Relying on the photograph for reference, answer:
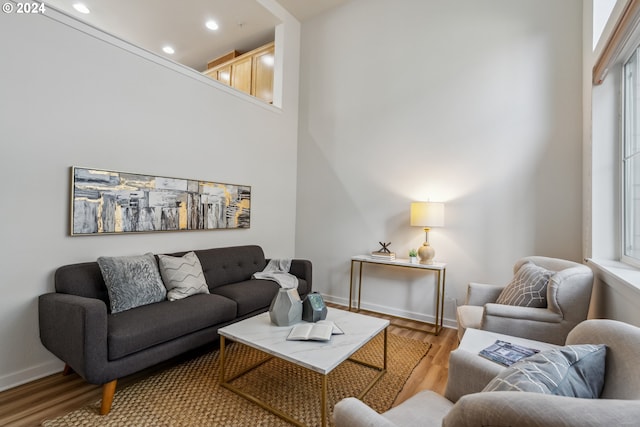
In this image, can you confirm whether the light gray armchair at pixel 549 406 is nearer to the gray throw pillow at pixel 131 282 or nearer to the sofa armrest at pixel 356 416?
the sofa armrest at pixel 356 416

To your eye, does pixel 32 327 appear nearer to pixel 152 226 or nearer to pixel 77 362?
pixel 77 362

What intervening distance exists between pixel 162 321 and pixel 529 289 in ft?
8.27

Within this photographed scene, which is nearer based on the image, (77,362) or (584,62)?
(77,362)

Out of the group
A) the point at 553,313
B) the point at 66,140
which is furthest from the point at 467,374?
the point at 66,140

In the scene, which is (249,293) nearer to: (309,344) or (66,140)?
(309,344)

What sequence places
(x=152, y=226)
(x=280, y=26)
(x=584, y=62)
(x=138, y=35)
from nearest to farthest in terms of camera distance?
1. (x=584, y=62)
2. (x=152, y=226)
3. (x=280, y=26)
4. (x=138, y=35)

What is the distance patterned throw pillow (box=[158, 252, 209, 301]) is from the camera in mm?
2535

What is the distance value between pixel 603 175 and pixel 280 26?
4.01 meters

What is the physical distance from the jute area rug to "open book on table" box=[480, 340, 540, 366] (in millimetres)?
732

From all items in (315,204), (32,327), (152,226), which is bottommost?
(32,327)

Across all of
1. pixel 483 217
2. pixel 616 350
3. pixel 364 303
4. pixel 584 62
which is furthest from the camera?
pixel 364 303

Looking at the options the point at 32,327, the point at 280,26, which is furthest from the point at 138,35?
the point at 32,327

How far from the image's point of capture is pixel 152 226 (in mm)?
2879

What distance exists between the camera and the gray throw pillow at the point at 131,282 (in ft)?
7.22
